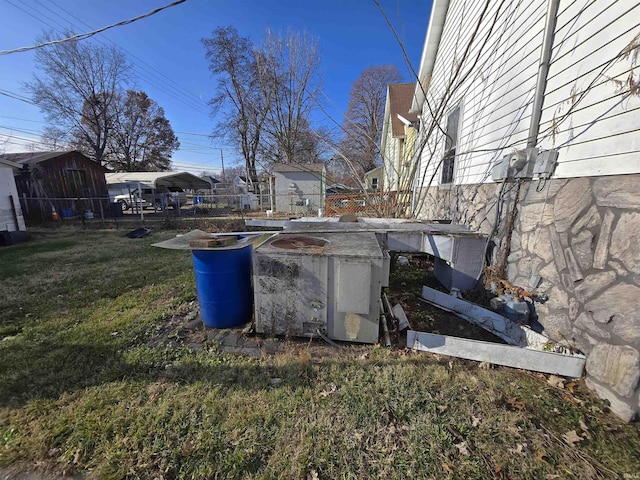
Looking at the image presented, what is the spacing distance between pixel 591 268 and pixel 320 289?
254cm

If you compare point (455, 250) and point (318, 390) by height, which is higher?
point (455, 250)

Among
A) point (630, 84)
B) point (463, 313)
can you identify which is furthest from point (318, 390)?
point (630, 84)

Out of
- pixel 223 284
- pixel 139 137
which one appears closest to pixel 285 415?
pixel 223 284

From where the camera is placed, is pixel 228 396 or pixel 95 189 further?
pixel 95 189

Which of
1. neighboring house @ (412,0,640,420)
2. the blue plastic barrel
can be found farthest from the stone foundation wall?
the blue plastic barrel

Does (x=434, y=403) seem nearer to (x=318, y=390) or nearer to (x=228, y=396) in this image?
(x=318, y=390)

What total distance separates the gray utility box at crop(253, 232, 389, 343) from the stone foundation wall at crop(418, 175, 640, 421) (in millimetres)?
1798

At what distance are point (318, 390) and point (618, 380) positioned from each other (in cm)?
237

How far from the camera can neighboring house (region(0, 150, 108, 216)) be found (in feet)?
46.8

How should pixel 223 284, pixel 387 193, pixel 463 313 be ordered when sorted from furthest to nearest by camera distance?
pixel 387 193 → pixel 463 313 → pixel 223 284

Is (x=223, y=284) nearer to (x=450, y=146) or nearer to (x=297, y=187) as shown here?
(x=450, y=146)

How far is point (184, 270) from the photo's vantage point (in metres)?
5.73

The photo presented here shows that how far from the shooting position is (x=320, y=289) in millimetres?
2881

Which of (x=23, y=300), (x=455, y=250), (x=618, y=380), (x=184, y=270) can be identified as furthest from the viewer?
(x=184, y=270)
